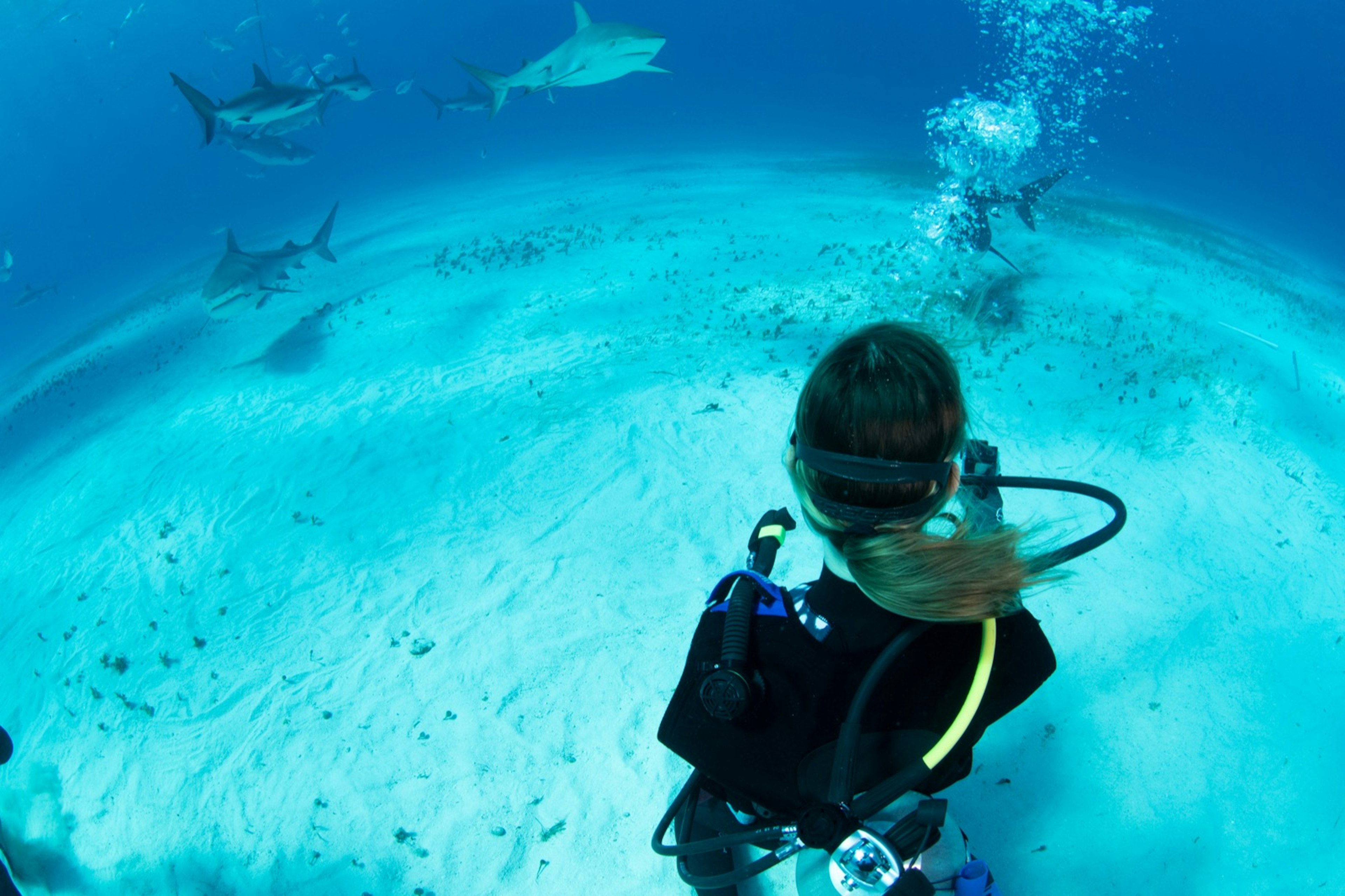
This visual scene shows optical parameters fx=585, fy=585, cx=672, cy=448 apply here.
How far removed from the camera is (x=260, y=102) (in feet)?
35.8

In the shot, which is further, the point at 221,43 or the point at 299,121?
the point at 221,43

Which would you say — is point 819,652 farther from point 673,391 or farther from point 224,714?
point 673,391

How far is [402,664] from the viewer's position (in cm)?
465

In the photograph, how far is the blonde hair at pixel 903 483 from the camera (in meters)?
1.33

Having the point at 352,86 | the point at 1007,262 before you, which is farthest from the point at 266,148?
the point at 1007,262

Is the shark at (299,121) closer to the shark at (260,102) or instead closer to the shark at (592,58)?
the shark at (260,102)

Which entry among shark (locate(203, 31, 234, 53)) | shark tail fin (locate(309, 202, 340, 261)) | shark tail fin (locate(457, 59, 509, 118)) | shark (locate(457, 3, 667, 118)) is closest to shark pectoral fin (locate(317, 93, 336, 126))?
shark tail fin (locate(309, 202, 340, 261))

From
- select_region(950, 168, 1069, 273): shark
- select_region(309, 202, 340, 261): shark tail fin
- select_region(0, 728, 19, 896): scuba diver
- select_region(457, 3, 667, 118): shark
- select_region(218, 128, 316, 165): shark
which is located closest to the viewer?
select_region(0, 728, 19, 896): scuba diver

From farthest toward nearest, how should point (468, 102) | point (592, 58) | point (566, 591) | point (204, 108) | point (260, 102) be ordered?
point (468, 102), point (204, 108), point (260, 102), point (592, 58), point (566, 591)

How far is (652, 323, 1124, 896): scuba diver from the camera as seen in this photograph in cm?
131

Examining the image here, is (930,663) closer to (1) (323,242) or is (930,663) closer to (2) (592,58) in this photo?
(2) (592,58)

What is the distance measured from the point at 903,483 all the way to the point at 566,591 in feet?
13.4

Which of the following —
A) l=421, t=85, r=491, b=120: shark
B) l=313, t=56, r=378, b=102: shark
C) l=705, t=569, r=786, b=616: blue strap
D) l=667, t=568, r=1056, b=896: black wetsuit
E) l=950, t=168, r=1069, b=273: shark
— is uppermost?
l=313, t=56, r=378, b=102: shark

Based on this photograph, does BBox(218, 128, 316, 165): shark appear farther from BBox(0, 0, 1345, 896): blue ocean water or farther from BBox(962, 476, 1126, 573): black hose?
BBox(962, 476, 1126, 573): black hose
